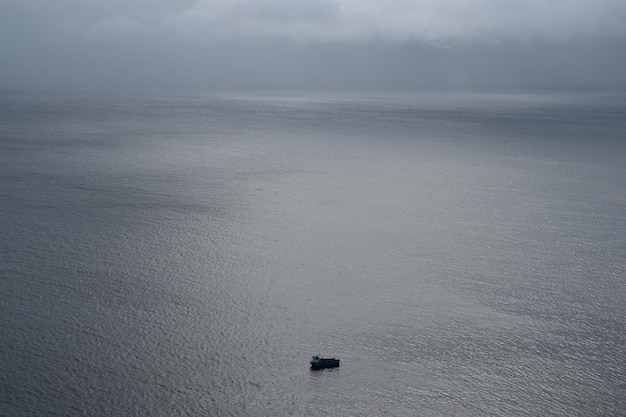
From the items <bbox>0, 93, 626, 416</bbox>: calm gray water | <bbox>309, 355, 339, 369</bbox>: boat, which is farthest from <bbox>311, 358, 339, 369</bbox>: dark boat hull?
<bbox>0, 93, 626, 416</bbox>: calm gray water

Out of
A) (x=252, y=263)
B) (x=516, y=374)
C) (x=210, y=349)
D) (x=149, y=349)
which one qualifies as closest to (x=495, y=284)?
(x=516, y=374)

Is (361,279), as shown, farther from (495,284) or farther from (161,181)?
(161,181)

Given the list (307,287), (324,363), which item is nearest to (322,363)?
(324,363)

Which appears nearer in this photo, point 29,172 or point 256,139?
point 29,172

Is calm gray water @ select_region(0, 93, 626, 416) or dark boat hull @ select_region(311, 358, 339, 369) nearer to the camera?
calm gray water @ select_region(0, 93, 626, 416)

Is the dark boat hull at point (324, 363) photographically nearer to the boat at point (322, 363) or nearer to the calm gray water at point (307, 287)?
the boat at point (322, 363)

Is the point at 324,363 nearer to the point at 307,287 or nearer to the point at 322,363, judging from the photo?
the point at 322,363

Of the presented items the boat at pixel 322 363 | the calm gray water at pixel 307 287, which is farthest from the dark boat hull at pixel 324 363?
the calm gray water at pixel 307 287

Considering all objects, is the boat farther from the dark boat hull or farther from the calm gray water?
the calm gray water
